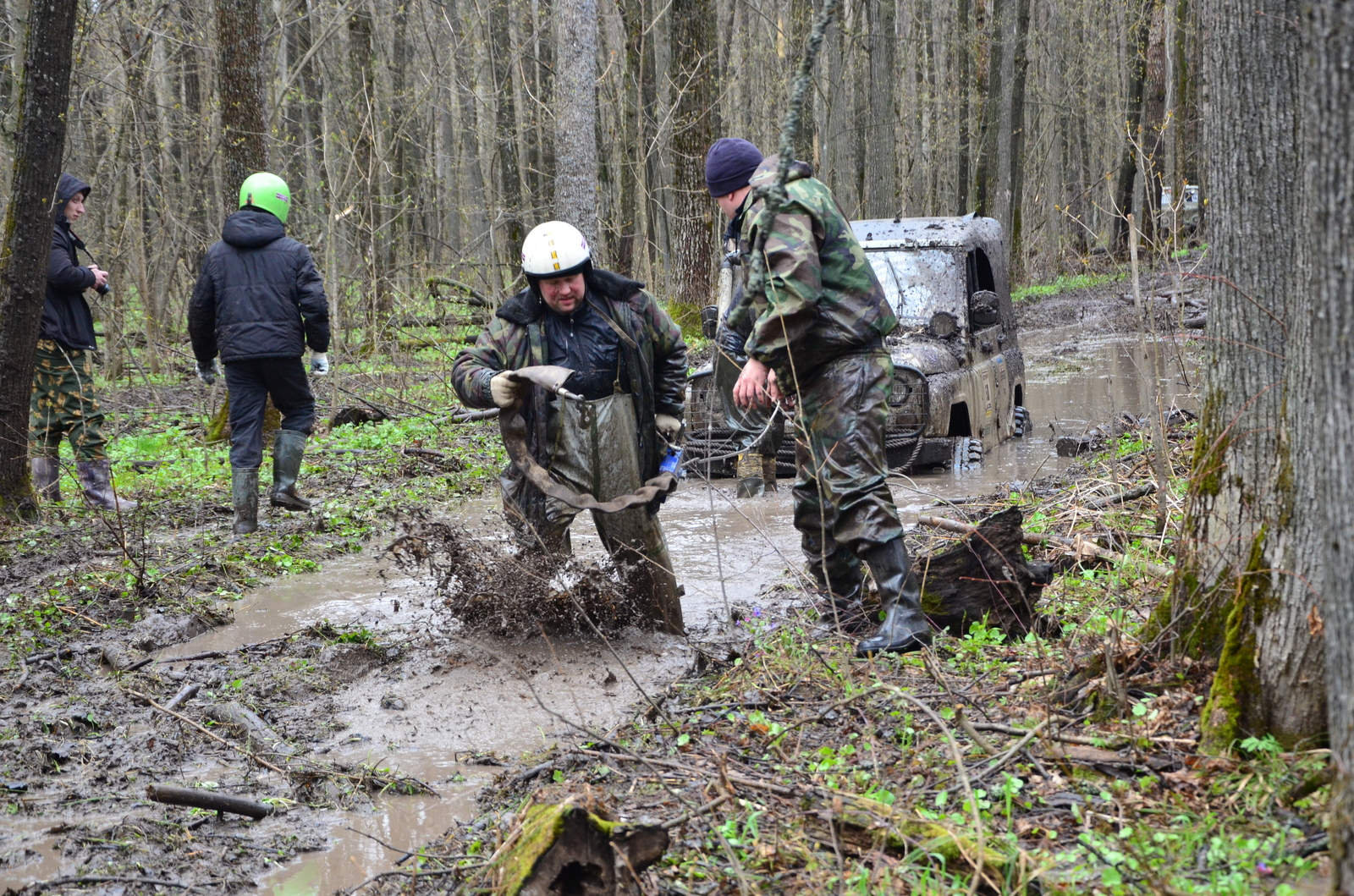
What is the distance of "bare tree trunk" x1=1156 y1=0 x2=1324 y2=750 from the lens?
3111 millimetres

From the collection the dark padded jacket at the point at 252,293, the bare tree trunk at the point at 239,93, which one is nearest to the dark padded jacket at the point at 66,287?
the dark padded jacket at the point at 252,293

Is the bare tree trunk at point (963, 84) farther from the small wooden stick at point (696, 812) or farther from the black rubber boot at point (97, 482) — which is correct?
the small wooden stick at point (696, 812)

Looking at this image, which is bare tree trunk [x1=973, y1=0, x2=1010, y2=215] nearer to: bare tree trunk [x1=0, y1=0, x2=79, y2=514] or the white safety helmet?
bare tree trunk [x1=0, y1=0, x2=79, y2=514]

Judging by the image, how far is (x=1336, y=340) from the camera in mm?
2041

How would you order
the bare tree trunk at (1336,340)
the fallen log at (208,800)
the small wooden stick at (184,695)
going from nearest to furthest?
the bare tree trunk at (1336,340) < the fallen log at (208,800) < the small wooden stick at (184,695)

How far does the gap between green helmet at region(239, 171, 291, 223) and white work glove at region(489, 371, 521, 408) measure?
3724 mm

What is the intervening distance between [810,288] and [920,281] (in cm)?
533

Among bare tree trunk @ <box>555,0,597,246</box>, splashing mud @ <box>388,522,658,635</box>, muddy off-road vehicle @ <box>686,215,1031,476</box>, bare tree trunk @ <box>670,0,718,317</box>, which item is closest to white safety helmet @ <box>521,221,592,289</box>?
splashing mud @ <box>388,522,658,635</box>

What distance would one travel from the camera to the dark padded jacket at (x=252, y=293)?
7648 mm

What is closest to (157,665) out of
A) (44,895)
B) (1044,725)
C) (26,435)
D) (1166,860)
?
(44,895)

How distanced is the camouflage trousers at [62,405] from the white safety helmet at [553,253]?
474cm

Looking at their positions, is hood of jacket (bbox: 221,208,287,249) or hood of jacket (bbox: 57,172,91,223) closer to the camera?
hood of jacket (bbox: 221,208,287,249)

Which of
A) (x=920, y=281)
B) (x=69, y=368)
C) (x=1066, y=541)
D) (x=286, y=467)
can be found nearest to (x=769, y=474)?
(x=920, y=281)

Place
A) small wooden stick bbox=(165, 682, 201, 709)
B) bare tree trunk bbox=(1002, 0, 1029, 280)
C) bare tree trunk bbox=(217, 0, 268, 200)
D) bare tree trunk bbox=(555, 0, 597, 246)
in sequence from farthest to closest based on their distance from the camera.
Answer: bare tree trunk bbox=(1002, 0, 1029, 280), bare tree trunk bbox=(555, 0, 597, 246), bare tree trunk bbox=(217, 0, 268, 200), small wooden stick bbox=(165, 682, 201, 709)
